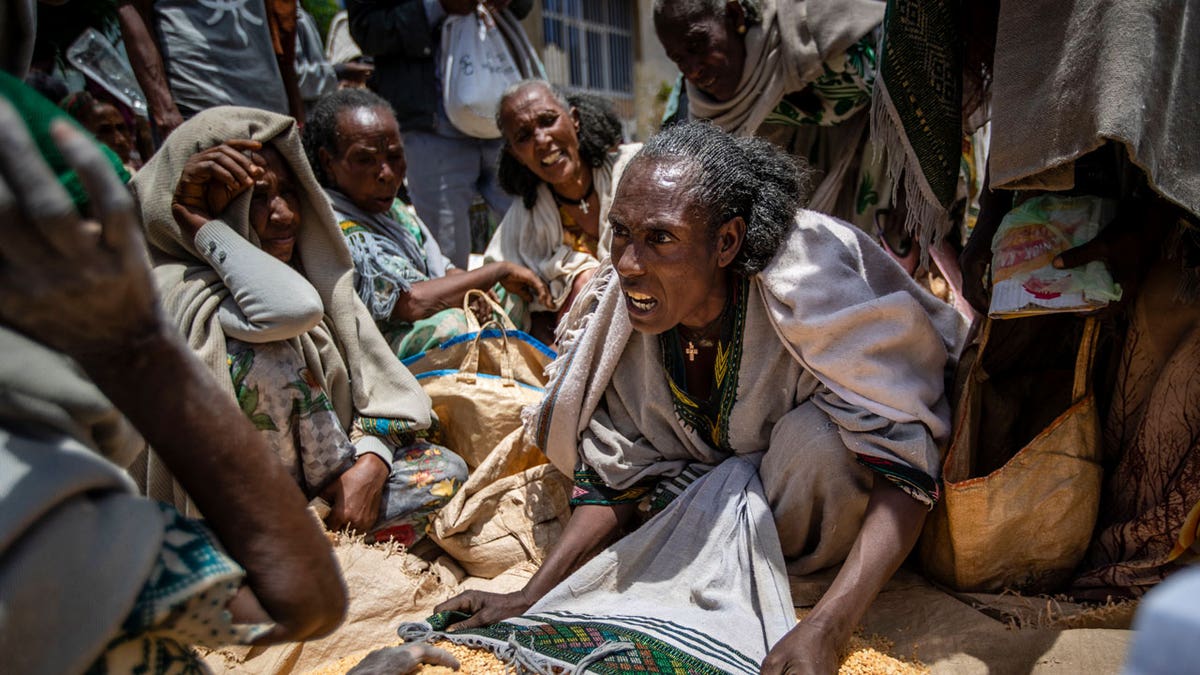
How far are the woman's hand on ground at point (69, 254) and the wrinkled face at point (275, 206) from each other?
6.29 feet

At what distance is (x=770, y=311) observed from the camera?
2.53m

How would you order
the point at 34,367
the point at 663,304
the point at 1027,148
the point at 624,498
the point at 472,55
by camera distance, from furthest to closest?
the point at 472,55 → the point at 624,498 → the point at 663,304 → the point at 1027,148 → the point at 34,367

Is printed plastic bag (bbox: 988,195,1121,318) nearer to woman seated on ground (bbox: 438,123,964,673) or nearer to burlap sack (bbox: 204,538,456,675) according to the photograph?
woman seated on ground (bbox: 438,123,964,673)

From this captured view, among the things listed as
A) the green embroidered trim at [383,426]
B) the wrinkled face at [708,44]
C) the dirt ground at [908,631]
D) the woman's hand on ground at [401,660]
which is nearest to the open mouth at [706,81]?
the wrinkled face at [708,44]

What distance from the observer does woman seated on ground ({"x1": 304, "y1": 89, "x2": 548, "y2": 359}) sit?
140 inches

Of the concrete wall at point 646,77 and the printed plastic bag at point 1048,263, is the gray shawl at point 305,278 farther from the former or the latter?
the concrete wall at point 646,77

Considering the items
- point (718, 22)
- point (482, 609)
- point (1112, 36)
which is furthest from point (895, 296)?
point (718, 22)

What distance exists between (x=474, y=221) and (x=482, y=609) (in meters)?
3.26

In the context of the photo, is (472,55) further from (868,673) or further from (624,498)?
(868,673)

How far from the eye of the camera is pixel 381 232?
3.79m

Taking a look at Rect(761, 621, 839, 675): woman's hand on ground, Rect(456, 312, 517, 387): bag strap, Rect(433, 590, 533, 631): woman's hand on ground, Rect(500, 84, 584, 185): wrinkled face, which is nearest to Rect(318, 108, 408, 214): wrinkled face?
Rect(500, 84, 584, 185): wrinkled face

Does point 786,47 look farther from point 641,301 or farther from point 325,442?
point 325,442

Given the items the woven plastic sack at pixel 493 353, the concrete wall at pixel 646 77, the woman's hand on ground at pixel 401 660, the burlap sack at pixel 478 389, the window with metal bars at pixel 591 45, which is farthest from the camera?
the concrete wall at pixel 646 77

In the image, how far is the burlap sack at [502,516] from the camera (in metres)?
3.03
